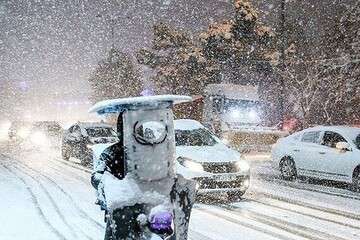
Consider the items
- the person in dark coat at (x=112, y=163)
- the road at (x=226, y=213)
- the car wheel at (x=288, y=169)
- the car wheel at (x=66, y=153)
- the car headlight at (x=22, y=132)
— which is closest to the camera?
the person in dark coat at (x=112, y=163)

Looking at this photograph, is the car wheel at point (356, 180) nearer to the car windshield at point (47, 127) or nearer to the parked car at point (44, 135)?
the parked car at point (44, 135)

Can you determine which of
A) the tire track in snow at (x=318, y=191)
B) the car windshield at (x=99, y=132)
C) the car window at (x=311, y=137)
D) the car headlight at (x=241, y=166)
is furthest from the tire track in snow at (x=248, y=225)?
the car windshield at (x=99, y=132)

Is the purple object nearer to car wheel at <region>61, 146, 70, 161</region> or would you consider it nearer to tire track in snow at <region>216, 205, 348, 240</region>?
tire track in snow at <region>216, 205, 348, 240</region>

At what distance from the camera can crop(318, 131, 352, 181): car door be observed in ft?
38.9

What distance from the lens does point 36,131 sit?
31.9 meters

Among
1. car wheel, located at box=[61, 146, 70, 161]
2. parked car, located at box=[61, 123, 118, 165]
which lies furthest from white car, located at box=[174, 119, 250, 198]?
car wheel, located at box=[61, 146, 70, 161]

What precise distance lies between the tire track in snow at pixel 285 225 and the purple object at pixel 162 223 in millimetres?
4182

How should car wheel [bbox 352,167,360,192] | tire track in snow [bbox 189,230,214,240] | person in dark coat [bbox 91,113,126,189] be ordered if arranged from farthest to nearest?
car wheel [bbox 352,167,360,192] → tire track in snow [bbox 189,230,214,240] → person in dark coat [bbox 91,113,126,189]

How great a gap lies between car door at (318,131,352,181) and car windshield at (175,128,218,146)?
2937 millimetres

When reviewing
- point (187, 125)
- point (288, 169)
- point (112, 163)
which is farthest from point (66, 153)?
point (112, 163)

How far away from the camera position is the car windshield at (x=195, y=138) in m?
11.4

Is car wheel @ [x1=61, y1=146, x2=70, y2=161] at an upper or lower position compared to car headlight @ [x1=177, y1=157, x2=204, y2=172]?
lower

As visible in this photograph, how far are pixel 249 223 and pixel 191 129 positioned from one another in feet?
14.7

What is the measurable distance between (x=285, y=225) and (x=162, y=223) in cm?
491
